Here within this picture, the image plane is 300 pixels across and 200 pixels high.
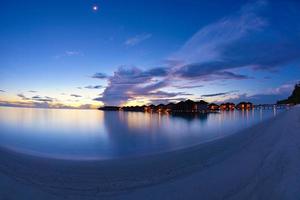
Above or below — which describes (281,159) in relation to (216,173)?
above

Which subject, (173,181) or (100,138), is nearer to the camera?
(173,181)

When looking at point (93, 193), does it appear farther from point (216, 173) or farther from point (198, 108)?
point (198, 108)

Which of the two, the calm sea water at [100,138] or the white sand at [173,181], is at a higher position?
the white sand at [173,181]

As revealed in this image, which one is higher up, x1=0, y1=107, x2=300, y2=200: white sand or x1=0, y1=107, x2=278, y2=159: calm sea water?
x1=0, y1=107, x2=300, y2=200: white sand

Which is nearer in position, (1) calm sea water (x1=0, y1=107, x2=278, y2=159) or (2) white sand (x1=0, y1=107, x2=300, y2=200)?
(2) white sand (x1=0, y1=107, x2=300, y2=200)

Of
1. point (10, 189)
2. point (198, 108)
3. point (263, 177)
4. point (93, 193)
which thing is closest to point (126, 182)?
point (93, 193)

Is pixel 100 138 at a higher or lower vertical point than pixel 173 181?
lower

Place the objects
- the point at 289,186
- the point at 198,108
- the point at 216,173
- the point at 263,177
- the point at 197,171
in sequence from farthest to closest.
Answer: the point at 198,108 < the point at 197,171 < the point at 216,173 < the point at 263,177 < the point at 289,186

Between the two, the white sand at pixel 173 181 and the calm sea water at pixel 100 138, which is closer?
the white sand at pixel 173 181

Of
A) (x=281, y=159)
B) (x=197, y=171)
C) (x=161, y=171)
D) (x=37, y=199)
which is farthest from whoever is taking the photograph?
(x=161, y=171)

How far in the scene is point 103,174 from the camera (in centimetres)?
1002

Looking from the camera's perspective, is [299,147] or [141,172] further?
[141,172]

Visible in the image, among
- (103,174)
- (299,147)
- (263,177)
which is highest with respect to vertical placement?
(299,147)

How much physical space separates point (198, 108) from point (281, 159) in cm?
18984
